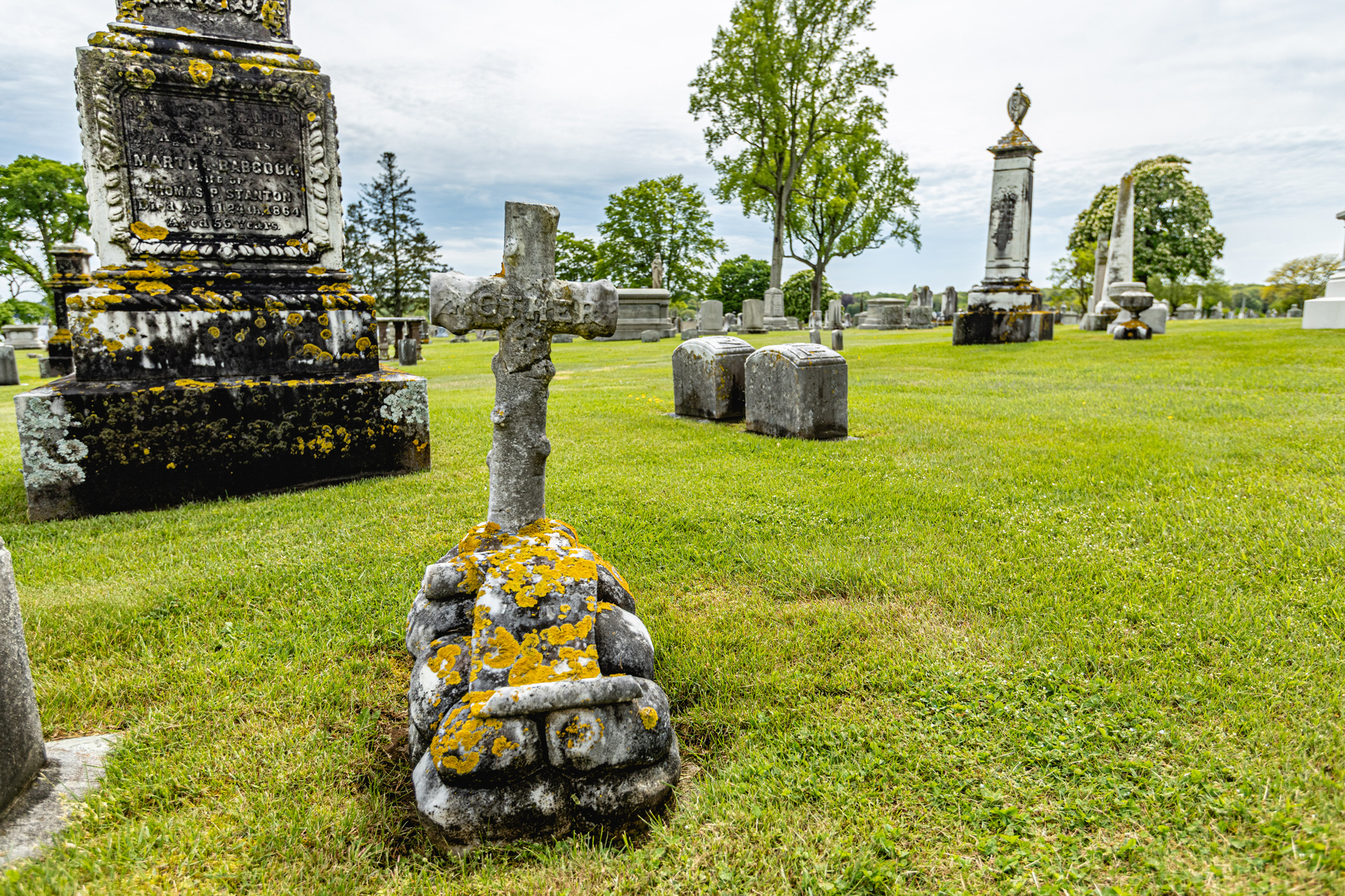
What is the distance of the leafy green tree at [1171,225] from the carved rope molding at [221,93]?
145 ft

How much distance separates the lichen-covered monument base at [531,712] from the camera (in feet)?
6.06

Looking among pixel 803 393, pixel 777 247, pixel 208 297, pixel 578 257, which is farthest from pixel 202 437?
pixel 578 257

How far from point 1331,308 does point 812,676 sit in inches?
751

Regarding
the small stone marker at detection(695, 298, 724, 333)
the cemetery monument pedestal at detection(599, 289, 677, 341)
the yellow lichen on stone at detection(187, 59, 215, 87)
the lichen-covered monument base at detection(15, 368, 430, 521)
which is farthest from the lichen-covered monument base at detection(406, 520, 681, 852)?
the small stone marker at detection(695, 298, 724, 333)

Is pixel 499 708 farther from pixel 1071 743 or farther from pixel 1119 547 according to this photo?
pixel 1119 547

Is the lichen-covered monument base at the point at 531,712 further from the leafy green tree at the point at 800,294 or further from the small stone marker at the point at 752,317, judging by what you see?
the leafy green tree at the point at 800,294

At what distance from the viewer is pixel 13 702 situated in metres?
1.87

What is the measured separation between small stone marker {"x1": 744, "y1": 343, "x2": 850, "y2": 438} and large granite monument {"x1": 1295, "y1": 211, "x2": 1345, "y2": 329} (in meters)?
15.0

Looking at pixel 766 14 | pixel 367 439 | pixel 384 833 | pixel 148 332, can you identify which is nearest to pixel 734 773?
pixel 384 833

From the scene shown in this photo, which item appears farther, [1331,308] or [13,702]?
[1331,308]

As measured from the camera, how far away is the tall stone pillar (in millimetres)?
15133

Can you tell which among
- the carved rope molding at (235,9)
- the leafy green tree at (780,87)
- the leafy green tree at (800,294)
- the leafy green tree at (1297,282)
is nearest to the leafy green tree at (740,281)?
the leafy green tree at (800,294)

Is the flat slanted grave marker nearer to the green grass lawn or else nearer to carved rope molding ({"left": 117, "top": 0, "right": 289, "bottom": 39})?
the green grass lawn

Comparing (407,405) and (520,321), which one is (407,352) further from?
(520,321)
